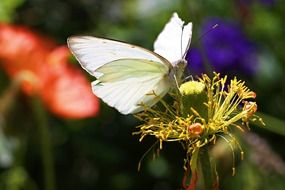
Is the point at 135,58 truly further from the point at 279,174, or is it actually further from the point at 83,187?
the point at 83,187

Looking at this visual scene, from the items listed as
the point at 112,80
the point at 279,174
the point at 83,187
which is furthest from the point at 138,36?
the point at 112,80

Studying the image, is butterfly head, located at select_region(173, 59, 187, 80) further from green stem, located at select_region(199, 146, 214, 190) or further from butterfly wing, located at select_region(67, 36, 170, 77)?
green stem, located at select_region(199, 146, 214, 190)

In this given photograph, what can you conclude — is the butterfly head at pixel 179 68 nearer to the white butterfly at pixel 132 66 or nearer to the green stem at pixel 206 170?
the white butterfly at pixel 132 66

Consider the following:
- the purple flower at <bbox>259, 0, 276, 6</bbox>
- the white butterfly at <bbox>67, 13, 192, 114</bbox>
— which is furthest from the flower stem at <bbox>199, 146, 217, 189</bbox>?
the purple flower at <bbox>259, 0, 276, 6</bbox>

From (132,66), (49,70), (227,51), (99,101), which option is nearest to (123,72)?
(132,66)

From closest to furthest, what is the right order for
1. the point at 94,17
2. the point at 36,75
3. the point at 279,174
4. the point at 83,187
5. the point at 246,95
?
the point at 246,95 < the point at 279,174 < the point at 36,75 < the point at 83,187 < the point at 94,17
